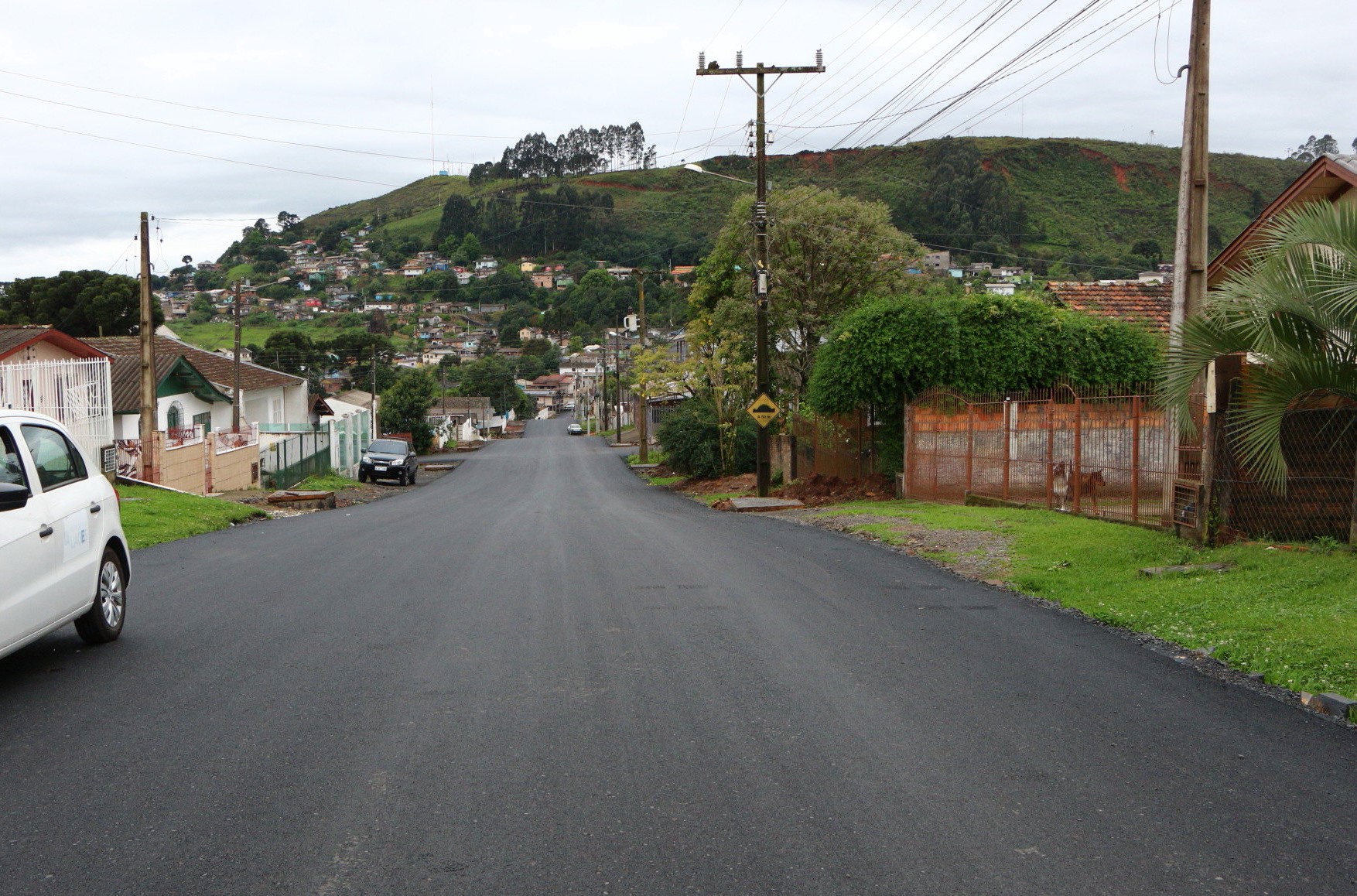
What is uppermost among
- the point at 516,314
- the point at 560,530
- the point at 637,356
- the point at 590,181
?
the point at 590,181

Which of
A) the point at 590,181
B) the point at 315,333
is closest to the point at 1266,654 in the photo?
the point at 315,333

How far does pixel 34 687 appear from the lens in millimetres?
6988

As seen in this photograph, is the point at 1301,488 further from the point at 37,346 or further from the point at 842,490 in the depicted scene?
the point at 37,346

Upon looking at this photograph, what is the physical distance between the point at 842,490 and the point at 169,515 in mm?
14395

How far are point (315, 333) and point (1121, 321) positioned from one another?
338ft

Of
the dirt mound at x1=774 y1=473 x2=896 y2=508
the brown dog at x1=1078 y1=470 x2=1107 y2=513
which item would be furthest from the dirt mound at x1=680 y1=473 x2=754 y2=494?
the brown dog at x1=1078 y1=470 x2=1107 y2=513

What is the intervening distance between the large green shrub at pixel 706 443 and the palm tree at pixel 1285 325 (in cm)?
2567

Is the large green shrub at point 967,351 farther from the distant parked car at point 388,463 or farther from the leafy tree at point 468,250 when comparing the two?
the leafy tree at point 468,250

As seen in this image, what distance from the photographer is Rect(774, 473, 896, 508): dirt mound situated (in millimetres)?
25312

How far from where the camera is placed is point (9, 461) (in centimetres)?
724

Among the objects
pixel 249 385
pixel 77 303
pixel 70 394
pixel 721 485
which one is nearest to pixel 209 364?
pixel 249 385

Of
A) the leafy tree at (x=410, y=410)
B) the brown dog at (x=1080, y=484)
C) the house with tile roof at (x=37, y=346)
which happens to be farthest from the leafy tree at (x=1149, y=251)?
the house with tile roof at (x=37, y=346)

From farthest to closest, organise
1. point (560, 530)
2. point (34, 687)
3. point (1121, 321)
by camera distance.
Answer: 1. point (1121, 321)
2. point (560, 530)
3. point (34, 687)

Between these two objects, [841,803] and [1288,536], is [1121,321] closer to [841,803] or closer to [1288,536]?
[1288,536]
